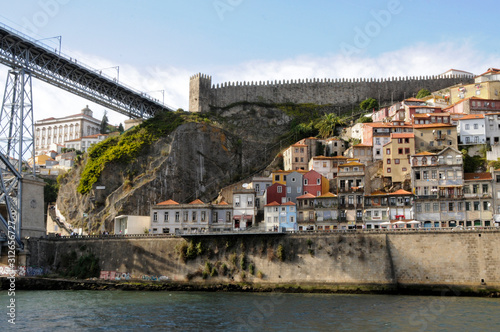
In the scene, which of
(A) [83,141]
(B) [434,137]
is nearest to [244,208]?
(B) [434,137]

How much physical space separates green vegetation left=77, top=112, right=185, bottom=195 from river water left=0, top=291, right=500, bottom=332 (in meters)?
26.7

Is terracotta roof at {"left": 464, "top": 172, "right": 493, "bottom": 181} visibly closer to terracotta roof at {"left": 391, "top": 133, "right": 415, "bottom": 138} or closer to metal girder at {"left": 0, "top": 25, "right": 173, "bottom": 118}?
terracotta roof at {"left": 391, "top": 133, "right": 415, "bottom": 138}

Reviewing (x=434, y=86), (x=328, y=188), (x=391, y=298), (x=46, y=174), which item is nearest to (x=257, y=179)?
(x=328, y=188)

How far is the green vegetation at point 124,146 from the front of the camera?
78.5 m

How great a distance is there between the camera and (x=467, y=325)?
3725 centimetres

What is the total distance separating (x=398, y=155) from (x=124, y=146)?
37.8 meters

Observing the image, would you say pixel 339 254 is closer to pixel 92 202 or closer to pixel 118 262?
pixel 118 262

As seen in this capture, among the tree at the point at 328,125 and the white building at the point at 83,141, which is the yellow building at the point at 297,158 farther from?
the white building at the point at 83,141

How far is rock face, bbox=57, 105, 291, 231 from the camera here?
247 ft

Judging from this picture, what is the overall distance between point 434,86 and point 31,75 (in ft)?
233

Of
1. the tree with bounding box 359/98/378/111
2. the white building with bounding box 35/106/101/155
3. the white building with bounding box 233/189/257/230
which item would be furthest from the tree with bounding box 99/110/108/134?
the white building with bounding box 233/189/257/230

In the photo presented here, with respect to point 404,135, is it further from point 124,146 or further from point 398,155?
point 124,146

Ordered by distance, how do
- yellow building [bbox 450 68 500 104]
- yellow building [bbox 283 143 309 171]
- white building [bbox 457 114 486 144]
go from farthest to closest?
yellow building [bbox 450 68 500 104]
yellow building [bbox 283 143 309 171]
white building [bbox 457 114 486 144]

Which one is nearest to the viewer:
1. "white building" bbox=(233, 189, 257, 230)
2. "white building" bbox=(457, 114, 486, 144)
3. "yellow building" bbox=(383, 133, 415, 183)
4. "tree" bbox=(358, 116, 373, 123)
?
"white building" bbox=(233, 189, 257, 230)
